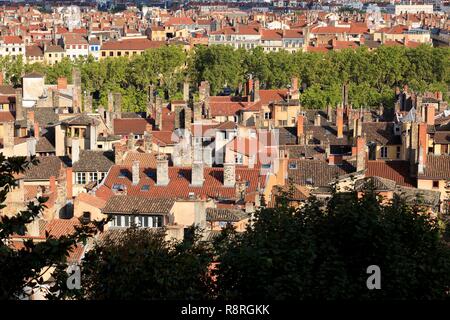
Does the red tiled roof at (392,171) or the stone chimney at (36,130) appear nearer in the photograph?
the red tiled roof at (392,171)

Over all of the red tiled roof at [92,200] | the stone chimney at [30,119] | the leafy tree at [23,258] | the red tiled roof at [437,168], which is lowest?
the stone chimney at [30,119]

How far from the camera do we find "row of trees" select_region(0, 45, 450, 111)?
274 feet

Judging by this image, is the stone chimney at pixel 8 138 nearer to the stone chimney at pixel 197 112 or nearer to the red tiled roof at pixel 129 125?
the red tiled roof at pixel 129 125

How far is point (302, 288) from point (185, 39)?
101 m

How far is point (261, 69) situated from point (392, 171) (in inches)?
1833

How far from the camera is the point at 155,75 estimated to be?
285 feet

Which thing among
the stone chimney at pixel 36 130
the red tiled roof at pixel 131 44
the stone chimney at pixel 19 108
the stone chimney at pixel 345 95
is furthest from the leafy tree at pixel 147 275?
the red tiled roof at pixel 131 44

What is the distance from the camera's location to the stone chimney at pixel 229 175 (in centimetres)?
3469

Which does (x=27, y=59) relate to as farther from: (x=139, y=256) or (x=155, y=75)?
(x=139, y=256)

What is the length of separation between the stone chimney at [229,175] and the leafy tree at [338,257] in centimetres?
1550

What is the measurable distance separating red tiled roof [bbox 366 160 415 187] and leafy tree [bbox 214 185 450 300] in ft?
65.6

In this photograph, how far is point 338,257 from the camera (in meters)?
17.5

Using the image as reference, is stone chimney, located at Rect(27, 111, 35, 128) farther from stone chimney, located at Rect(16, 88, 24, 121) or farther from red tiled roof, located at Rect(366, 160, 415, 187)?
red tiled roof, located at Rect(366, 160, 415, 187)
